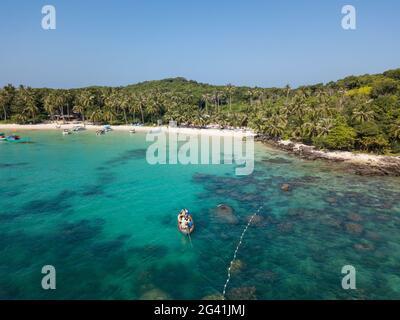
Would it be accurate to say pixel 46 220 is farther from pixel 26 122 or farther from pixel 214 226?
pixel 26 122

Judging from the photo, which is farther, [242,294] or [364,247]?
[364,247]

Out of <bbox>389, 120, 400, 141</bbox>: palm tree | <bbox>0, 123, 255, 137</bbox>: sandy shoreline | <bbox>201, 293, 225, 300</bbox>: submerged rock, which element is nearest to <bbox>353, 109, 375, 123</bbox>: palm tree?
<bbox>389, 120, 400, 141</bbox>: palm tree


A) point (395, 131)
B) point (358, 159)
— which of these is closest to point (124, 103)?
point (358, 159)

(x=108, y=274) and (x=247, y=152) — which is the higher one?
(x=247, y=152)

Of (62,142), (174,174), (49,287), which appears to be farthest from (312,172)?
(62,142)

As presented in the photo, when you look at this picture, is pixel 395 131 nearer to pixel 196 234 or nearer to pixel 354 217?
pixel 354 217

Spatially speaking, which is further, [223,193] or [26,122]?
[26,122]

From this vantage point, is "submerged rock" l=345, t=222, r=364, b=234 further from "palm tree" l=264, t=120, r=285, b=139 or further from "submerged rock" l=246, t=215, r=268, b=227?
"palm tree" l=264, t=120, r=285, b=139
